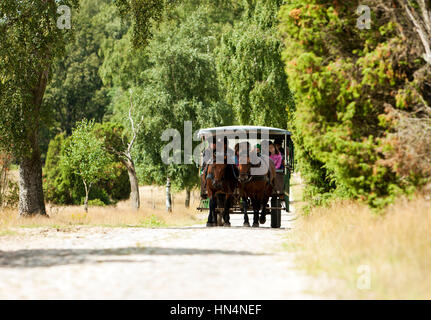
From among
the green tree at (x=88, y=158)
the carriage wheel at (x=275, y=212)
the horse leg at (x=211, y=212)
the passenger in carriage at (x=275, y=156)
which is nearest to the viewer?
the horse leg at (x=211, y=212)

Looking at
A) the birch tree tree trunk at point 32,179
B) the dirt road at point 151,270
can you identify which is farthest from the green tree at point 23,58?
the dirt road at point 151,270

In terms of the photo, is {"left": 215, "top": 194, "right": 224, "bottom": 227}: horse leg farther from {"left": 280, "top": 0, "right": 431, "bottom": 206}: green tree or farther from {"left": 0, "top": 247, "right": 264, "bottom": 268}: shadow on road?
{"left": 0, "top": 247, "right": 264, "bottom": 268}: shadow on road

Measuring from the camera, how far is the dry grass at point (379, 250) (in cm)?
711

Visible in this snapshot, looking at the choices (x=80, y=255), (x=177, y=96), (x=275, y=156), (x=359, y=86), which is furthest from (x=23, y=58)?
(x=177, y=96)

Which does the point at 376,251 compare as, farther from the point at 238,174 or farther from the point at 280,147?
the point at 280,147

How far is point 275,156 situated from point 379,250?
10989 millimetres

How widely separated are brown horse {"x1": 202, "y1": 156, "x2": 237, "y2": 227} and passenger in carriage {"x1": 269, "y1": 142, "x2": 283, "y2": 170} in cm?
187

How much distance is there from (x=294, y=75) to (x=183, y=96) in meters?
22.5

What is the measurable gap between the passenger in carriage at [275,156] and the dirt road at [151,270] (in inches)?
242

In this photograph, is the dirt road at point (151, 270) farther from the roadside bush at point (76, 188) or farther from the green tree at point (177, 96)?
the roadside bush at point (76, 188)

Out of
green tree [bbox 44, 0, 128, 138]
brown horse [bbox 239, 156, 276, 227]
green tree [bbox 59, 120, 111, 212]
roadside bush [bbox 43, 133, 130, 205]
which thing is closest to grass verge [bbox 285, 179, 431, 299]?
brown horse [bbox 239, 156, 276, 227]

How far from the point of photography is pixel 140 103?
3484cm

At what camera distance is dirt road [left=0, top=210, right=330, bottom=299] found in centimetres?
729
